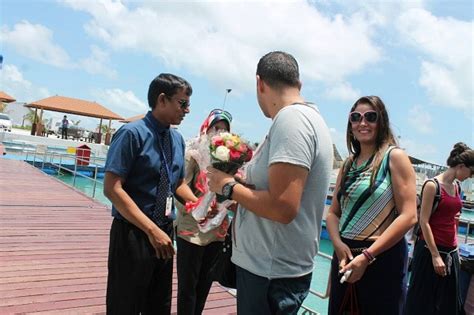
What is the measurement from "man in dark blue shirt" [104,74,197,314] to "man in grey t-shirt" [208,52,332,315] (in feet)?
1.72

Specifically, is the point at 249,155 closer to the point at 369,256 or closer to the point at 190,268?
the point at 369,256

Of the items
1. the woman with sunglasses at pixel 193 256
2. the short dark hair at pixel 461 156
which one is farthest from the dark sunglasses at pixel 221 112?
the short dark hair at pixel 461 156

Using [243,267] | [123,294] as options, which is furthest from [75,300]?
[243,267]

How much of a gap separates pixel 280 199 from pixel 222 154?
1.06 ft

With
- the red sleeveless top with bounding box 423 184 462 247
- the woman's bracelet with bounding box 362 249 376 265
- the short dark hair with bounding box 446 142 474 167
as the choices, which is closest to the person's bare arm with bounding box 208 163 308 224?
the woman's bracelet with bounding box 362 249 376 265

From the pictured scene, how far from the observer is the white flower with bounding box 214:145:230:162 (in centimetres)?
149

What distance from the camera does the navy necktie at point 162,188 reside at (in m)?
1.94

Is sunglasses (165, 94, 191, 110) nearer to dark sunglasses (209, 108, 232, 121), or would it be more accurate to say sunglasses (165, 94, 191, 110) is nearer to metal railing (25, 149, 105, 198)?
dark sunglasses (209, 108, 232, 121)

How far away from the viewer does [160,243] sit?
1819 millimetres

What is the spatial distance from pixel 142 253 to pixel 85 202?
559 cm

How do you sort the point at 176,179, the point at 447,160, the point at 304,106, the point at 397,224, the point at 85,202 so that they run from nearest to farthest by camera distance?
the point at 304,106, the point at 397,224, the point at 176,179, the point at 447,160, the point at 85,202

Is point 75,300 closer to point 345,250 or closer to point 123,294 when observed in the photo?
point 123,294

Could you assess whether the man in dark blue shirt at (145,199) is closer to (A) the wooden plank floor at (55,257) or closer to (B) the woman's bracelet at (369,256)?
(B) the woman's bracelet at (369,256)

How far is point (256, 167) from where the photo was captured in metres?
1.42
